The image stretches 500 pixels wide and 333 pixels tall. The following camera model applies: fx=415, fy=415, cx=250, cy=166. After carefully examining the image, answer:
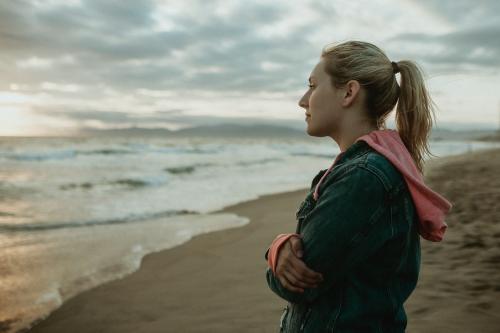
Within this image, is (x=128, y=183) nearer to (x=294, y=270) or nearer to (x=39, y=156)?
(x=294, y=270)

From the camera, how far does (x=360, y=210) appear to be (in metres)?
1.27

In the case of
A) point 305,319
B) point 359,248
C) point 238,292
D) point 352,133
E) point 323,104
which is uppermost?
point 323,104

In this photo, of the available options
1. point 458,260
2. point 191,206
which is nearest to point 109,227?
point 191,206

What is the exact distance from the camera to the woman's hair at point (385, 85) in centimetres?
156

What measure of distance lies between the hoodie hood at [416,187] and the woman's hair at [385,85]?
0.20m

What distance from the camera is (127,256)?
597 cm

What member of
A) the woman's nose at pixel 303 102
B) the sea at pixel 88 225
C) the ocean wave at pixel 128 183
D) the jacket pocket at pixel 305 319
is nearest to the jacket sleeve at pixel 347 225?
the jacket pocket at pixel 305 319

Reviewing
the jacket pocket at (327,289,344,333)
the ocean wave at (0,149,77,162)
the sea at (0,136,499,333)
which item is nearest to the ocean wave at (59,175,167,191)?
the sea at (0,136,499,333)

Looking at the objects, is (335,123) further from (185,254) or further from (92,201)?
(92,201)

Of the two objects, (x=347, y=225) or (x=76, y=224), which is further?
(x=76, y=224)

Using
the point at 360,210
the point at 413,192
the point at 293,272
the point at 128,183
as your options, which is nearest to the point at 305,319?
the point at 293,272

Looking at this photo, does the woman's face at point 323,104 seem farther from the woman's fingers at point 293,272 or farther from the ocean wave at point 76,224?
the ocean wave at point 76,224

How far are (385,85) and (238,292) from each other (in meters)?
3.34

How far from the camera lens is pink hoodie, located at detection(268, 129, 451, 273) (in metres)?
1.36
